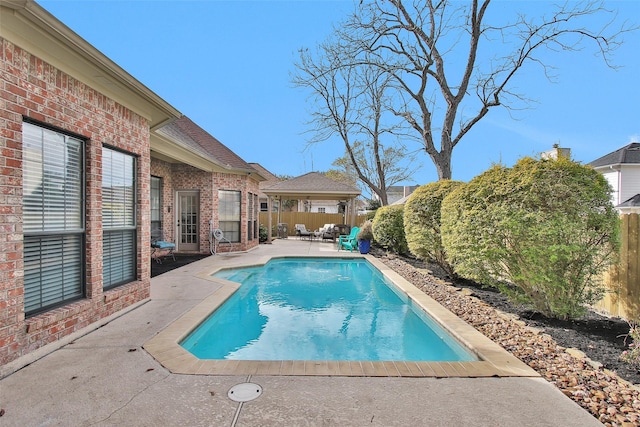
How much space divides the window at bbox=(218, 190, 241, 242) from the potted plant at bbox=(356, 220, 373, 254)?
16.5ft

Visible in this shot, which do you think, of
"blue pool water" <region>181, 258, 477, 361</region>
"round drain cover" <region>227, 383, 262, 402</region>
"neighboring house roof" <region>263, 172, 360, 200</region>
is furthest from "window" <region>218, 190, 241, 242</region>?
"round drain cover" <region>227, 383, 262, 402</region>

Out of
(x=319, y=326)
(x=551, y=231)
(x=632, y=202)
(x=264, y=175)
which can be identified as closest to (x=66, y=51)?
(x=319, y=326)

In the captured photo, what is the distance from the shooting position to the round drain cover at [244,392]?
274 cm

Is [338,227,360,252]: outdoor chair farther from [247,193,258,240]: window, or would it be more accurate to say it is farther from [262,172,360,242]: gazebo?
[247,193,258,240]: window

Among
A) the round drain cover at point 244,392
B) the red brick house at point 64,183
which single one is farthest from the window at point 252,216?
the round drain cover at point 244,392

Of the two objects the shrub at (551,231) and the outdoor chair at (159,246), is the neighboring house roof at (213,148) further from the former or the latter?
the shrub at (551,231)

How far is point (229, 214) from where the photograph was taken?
43.5 feet

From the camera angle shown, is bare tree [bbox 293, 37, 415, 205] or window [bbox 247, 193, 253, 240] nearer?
window [bbox 247, 193, 253, 240]

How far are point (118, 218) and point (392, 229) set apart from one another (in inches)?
419

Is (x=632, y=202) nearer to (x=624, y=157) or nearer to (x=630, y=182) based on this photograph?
(x=630, y=182)

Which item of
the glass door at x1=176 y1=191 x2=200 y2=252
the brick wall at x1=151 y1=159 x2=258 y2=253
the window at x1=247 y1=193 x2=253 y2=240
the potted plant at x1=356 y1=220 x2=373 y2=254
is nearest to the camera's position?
the brick wall at x1=151 y1=159 x2=258 y2=253

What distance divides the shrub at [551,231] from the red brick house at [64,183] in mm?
5494

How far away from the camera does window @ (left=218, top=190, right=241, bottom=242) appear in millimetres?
12984

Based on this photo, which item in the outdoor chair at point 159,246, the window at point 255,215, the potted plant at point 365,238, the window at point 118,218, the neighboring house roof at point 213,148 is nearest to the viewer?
the window at point 118,218
